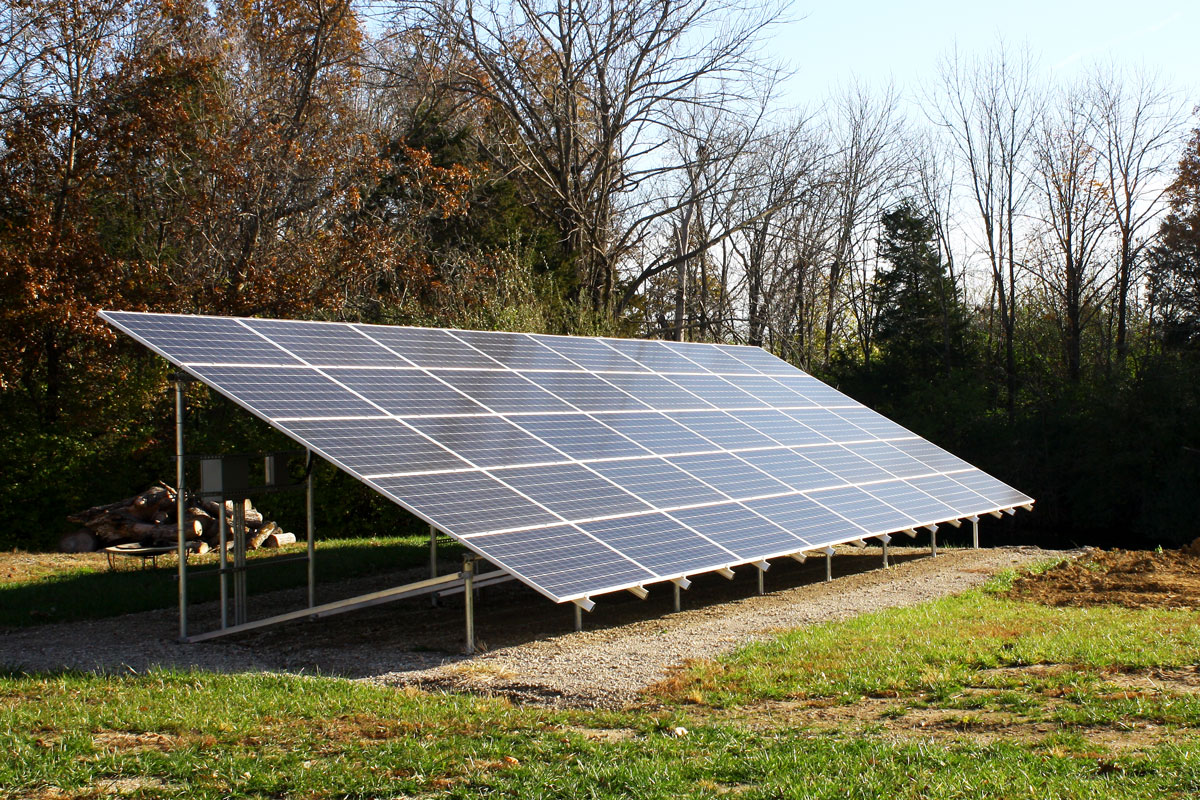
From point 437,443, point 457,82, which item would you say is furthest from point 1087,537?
point 437,443

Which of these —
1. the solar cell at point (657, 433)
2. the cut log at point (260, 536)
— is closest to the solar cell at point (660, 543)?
the solar cell at point (657, 433)

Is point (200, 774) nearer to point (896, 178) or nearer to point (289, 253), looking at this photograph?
point (289, 253)

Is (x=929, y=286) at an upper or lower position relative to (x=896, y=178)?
lower

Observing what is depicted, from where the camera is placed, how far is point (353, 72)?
111ft

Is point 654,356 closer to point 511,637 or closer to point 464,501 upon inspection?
point 511,637

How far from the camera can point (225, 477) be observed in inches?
474

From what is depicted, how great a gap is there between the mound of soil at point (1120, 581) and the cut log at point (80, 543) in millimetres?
17490

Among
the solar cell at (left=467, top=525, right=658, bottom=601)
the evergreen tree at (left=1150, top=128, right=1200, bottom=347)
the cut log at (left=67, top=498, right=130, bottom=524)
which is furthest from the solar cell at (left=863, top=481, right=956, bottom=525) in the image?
the evergreen tree at (left=1150, top=128, right=1200, bottom=347)

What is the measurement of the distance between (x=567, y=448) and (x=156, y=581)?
25.9 feet

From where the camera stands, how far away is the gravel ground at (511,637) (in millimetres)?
10133

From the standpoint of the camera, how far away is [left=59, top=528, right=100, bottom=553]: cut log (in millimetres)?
22047

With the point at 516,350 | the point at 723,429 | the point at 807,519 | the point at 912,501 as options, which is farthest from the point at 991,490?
the point at 516,350

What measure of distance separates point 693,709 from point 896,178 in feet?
131

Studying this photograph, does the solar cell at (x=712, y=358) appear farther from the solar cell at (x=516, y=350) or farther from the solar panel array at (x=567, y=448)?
the solar cell at (x=516, y=350)
